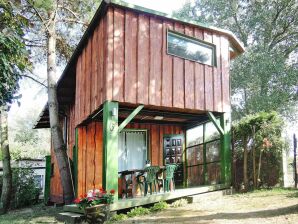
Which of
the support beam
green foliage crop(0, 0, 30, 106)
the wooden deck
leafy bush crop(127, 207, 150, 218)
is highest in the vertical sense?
green foliage crop(0, 0, 30, 106)

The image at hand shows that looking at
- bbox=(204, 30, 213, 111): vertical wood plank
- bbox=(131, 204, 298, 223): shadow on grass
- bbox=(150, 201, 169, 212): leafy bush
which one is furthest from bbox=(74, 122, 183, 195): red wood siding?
bbox=(131, 204, 298, 223): shadow on grass

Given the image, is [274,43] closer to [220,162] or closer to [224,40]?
[224,40]

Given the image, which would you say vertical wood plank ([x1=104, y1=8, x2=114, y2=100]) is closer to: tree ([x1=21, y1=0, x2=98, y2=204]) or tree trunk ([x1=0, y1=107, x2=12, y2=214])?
tree ([x1=21, y1=0, x2=98, y2=204])

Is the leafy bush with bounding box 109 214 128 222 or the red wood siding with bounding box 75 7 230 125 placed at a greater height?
the red wood siding with bounding box 75 7 230 125

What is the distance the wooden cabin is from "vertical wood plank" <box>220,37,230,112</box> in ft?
0.10

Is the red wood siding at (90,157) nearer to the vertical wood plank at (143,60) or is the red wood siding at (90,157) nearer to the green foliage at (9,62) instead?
the vertical wood plank at (143,60)

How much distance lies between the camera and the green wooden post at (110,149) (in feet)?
26.3

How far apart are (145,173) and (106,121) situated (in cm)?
209

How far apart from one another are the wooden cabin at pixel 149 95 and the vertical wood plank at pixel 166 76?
16mm

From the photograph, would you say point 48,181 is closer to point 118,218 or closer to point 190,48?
point 118,218

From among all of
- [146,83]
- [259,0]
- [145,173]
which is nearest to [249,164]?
[145,173]

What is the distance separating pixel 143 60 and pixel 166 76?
813mm

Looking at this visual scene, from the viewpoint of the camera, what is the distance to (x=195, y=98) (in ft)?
32.7

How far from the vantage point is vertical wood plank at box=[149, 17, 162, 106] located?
9.14 metres
